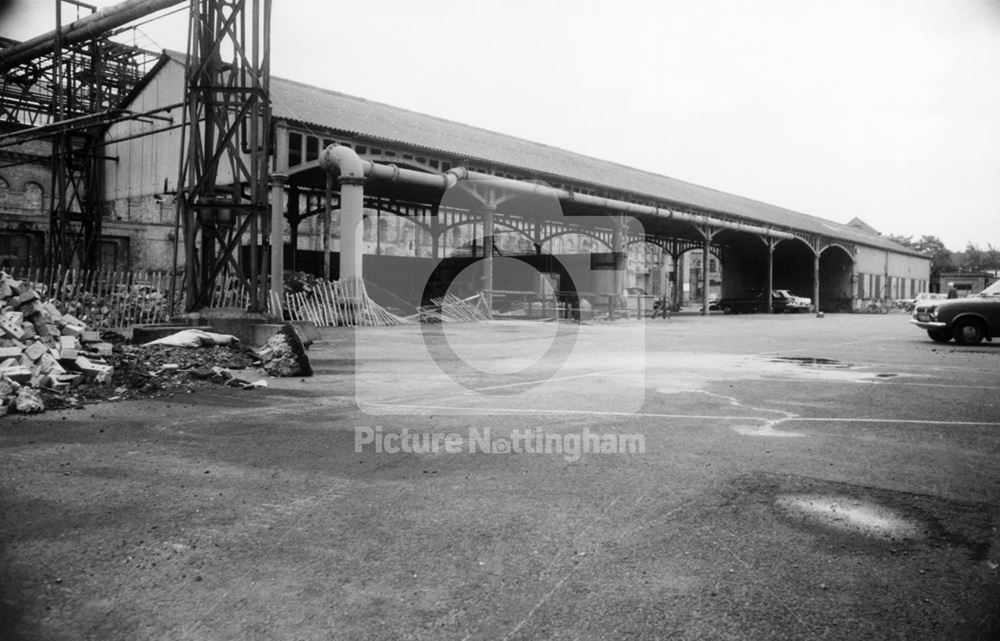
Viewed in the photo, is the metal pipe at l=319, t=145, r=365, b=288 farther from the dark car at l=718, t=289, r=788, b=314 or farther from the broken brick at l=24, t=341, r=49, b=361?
the dark car at l=718, t=289, r=788, b=314

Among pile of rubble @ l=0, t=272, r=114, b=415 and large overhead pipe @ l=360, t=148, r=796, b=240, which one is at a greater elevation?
large overhead pipe @ l=360, t=148, r=796, b=240

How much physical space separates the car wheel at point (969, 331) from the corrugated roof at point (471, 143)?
14.2 m

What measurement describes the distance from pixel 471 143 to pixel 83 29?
1301cm

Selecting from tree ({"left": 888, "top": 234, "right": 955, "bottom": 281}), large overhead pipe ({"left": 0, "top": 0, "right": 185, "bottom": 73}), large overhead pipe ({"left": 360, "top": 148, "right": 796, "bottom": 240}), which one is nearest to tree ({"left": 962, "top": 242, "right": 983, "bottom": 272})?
tree ({"left": 888, "top": 234, "right": 955, "bottom": 281})

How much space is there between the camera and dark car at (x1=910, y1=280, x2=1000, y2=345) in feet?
52.2

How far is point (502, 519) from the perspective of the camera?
3510 millimetres

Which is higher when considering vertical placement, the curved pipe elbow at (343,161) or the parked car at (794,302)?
the curved pipe elbow at (343,161)

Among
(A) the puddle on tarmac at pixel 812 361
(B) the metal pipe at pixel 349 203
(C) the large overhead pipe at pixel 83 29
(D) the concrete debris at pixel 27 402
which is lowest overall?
(D) the concrete debris at pixel 27 402

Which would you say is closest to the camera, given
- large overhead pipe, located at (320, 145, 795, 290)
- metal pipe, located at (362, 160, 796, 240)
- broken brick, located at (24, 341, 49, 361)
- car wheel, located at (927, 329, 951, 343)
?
broken brick, located at (24, 341, 49, 361)

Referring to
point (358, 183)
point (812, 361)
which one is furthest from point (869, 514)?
point (358, 183)

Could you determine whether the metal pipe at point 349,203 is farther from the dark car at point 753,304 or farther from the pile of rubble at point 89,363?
the dark car at point 753,304

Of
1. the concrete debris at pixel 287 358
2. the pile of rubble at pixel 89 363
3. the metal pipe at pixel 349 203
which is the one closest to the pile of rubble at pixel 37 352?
the pile of rubble at pixel 89 363

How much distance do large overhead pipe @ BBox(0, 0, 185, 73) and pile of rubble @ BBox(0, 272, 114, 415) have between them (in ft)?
43.3

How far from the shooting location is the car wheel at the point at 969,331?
52.8 ft
